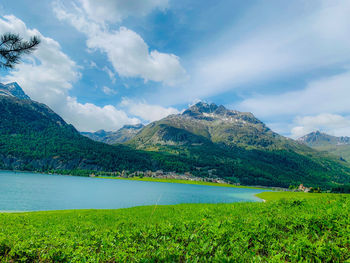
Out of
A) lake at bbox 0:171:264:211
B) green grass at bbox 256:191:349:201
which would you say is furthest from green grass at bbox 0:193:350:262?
green grass at bbox 256:191:349:201

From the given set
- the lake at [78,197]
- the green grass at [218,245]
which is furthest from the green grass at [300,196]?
the lake at [78,197]

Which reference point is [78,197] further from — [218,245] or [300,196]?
[218,245]

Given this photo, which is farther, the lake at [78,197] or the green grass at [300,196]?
the lake at [78,197]

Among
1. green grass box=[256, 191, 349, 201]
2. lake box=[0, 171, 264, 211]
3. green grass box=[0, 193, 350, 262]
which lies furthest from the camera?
lake box=[0, 171, 264, 211]

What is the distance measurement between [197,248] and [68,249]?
4.23 metres

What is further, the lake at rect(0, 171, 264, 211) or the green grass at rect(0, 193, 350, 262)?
the lake at rect(0, 171, 264, 211)

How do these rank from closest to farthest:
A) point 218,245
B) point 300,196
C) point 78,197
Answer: point 218,245
point 300,196
point 78,197

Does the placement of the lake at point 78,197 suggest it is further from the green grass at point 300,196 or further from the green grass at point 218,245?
the green grass at point 300,196

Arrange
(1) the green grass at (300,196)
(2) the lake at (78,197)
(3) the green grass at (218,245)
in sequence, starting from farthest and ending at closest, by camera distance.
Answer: (2) the lake at (78,197)
(1) the green grass at (300,196)
(3) the green grass at (218,245)

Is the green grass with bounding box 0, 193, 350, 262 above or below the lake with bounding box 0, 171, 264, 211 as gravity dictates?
above

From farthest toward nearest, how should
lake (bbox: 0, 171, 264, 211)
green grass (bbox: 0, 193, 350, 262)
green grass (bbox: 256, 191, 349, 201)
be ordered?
lake (bbox: 0, 171, 264, 211)
green grass (bbox: 256, 191, 349, 201)
green grass (bbox: 0, 193, 350, 262)

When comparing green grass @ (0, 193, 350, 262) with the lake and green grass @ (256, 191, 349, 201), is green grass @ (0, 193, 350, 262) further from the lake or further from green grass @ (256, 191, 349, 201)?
green grass @ (256, 191, 349, 201)

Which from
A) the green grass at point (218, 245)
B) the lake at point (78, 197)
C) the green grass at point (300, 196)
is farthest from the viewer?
the lake at point (78, 197)

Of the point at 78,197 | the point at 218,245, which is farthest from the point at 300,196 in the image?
the point at 78,197
